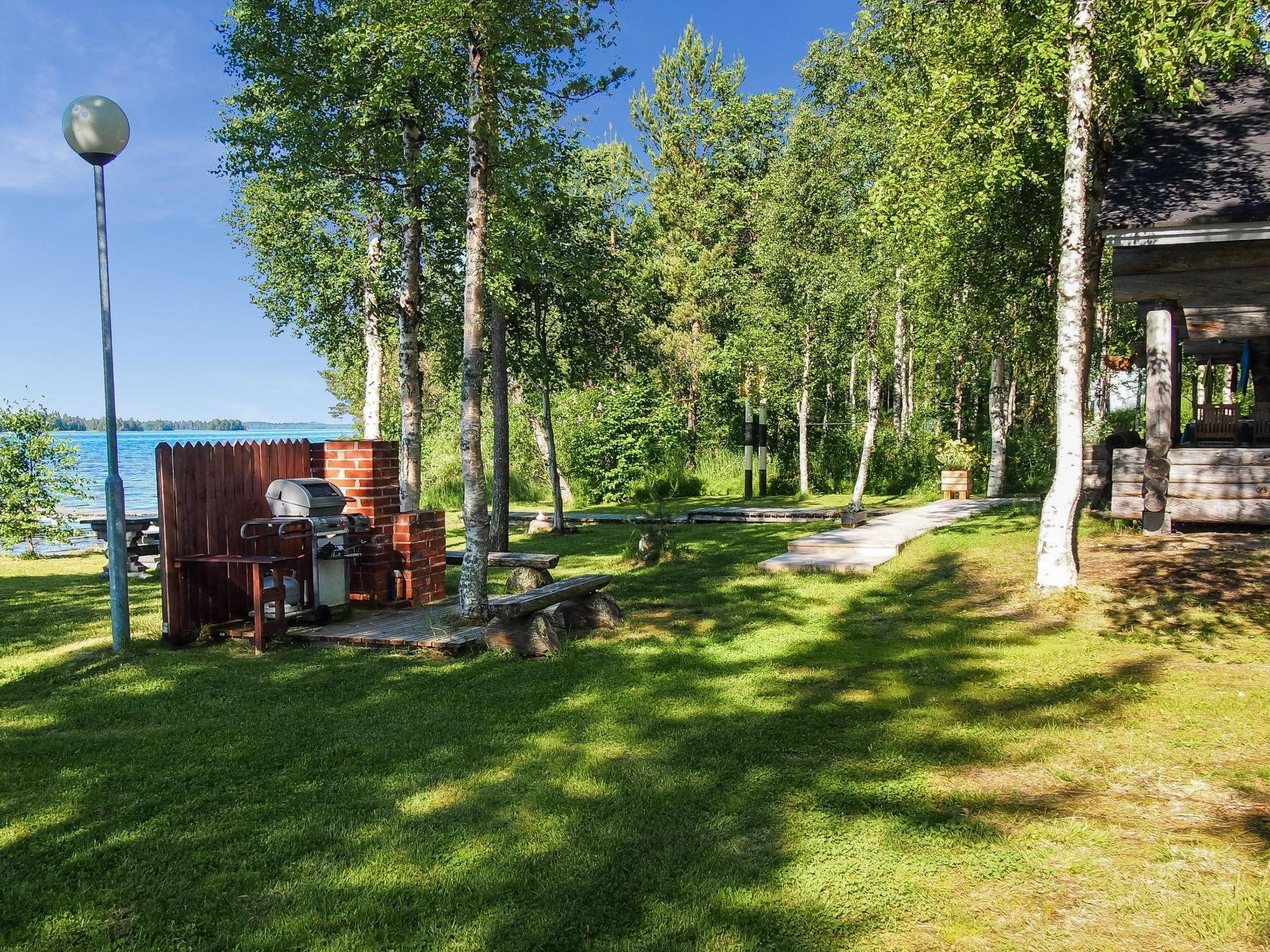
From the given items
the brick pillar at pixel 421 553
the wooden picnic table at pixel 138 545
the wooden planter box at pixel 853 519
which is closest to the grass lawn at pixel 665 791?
the brick pillar at pixel 421 553

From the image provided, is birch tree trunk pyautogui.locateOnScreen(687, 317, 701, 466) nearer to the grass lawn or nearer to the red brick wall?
the red brick wall

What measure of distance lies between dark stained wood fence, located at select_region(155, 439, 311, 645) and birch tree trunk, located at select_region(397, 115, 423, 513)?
444 cm

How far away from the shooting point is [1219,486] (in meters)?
10.3

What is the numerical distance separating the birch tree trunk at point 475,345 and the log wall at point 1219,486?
8.37 m

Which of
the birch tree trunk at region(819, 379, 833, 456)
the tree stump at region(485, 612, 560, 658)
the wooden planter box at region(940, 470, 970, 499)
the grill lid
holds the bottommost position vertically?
the tree stump at region(485, 612, 560, 658)

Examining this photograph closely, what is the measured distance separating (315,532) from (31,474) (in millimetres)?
11867

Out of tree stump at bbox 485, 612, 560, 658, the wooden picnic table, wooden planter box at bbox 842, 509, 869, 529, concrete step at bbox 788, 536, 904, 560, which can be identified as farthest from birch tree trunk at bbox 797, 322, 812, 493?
tree stump at bbox 485, 612, 560, 658

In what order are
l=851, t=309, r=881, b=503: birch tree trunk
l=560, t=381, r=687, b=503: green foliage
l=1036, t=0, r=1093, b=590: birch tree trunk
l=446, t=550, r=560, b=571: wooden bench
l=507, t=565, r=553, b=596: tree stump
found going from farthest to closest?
1. l=560, t=381, r=687, b=503: green foliage
2. l=851, t=309, r=881, b=503: birch tree trunk
3. l=446, t=550, r=560, b=571: wooden bench
4. l=507, t=565, r=553, b=596: tree stump
5. l=1036, t=0, r=1093, b=590: birch tree trunk

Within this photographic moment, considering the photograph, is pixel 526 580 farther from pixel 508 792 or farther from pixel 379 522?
pixel 508 792

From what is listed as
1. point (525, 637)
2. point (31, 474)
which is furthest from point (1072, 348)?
point (31, 474)

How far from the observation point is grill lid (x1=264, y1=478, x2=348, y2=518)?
7.32 m

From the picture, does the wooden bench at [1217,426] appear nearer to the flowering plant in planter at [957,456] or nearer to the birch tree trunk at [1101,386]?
the birch tree trunk at [1101,386]

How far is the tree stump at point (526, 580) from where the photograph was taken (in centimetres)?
901

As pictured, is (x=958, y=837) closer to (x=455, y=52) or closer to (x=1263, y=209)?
(x=455, y=52)
